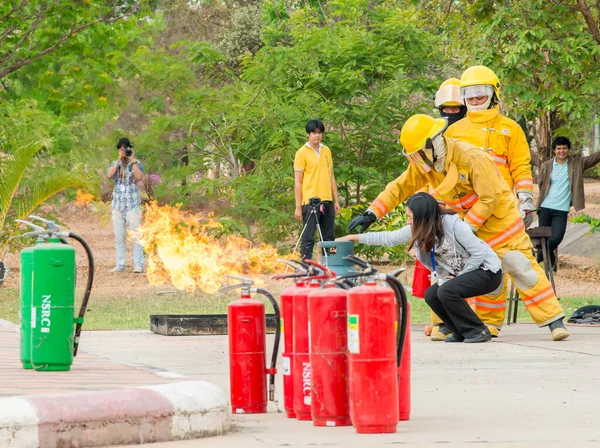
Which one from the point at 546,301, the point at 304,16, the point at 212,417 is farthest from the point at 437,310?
the point at 304,16

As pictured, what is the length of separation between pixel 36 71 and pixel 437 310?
10.7 meters

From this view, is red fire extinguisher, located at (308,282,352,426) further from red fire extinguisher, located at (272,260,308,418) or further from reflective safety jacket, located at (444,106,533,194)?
reflective safety jacket, located at (444,106,533,194)

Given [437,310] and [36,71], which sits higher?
[36,71]

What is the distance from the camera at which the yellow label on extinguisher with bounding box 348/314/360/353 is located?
5.12m

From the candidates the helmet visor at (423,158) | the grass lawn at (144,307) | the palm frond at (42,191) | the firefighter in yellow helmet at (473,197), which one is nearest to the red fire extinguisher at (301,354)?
the firefighter in yellow helmet at (473,197)

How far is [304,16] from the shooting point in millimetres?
21625

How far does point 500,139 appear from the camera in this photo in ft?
34.6

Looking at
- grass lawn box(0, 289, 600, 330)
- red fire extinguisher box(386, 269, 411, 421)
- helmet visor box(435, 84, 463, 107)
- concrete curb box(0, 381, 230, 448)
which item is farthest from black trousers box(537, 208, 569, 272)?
concrete curb box(0, 381, 230, 448)

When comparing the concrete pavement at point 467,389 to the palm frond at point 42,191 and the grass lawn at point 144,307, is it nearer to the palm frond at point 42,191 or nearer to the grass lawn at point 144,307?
the grass lawn at point 144,307

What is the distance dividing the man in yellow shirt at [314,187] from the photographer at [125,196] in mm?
3788

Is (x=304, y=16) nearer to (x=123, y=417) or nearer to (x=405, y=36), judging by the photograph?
(x=405, y=36)

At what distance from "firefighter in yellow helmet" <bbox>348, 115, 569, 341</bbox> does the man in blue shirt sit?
6.06 m

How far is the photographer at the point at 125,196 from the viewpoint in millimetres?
18203

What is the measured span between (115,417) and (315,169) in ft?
33.7
